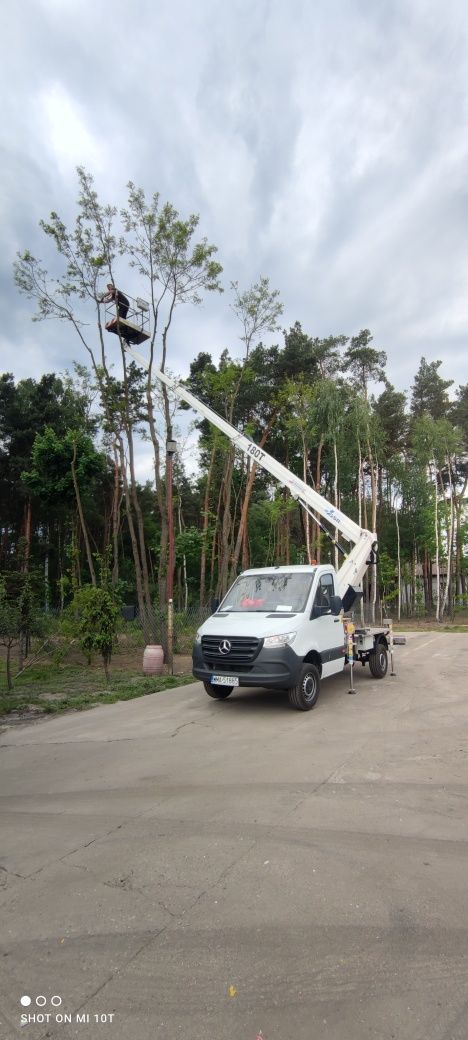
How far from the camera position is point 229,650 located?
24.6 ft

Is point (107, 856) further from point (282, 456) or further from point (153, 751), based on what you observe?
point (282, 456)

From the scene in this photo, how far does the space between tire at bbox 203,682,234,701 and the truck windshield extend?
49.0 inches

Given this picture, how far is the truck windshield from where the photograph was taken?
27.3 ft

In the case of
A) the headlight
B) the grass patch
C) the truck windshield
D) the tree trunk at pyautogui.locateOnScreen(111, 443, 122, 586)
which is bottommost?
the grass patch

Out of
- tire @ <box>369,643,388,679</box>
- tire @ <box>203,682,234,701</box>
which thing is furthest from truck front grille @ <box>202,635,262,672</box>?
tire @ <box>369,643,388,679</box>

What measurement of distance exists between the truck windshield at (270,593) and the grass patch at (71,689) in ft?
9.55

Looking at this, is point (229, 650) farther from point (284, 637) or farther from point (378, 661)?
point (378, 661)

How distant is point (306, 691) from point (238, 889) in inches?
188

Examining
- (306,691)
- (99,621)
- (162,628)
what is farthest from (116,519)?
(306,691)

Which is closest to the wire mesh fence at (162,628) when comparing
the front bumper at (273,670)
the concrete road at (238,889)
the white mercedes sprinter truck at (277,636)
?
the white mercedes sprinter truck at (277,636)

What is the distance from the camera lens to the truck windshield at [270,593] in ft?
27.3

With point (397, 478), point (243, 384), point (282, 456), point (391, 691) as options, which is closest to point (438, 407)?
point (397, 478)

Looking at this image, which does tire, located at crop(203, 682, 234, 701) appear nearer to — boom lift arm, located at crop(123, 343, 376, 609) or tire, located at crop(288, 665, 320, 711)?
tire, located at crop(288, 665, 320, 711)

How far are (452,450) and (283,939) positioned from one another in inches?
1361
